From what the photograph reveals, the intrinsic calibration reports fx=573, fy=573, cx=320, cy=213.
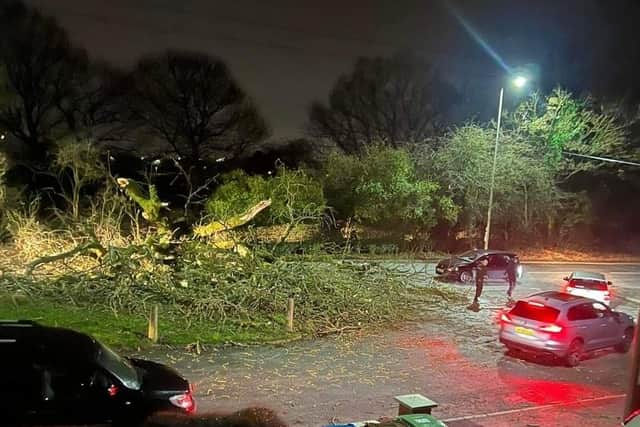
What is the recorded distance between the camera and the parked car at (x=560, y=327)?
1232cm

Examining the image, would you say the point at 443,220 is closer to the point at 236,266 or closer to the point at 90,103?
the point at 236,266

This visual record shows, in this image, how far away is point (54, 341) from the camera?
635 centimetres

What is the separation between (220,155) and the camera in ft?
138

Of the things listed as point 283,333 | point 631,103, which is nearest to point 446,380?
point 283,333

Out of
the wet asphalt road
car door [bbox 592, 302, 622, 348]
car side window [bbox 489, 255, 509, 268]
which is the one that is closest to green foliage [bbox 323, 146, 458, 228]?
car side window [bbox 489, 255, 509, 268]

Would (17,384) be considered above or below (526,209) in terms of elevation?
below

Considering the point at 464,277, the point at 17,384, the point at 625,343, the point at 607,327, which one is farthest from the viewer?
the point at 464,277

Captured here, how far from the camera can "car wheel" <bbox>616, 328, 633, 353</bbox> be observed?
13.8 metres

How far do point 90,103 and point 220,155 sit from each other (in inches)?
370

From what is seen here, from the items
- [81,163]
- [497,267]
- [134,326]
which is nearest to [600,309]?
[497,267]

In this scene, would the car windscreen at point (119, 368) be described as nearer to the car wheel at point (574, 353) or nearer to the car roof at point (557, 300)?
the car roof at point (557, 300)

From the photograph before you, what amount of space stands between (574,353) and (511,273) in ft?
33.1

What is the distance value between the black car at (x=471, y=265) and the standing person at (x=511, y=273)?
89mm

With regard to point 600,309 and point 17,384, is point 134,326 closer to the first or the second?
point 17,384
